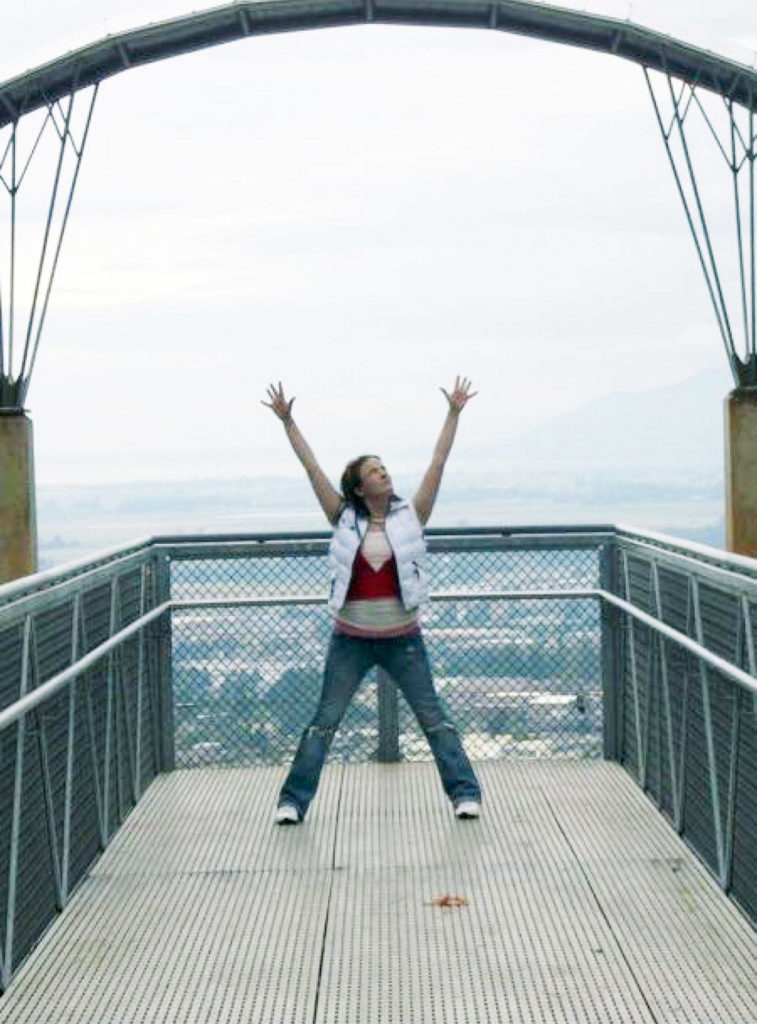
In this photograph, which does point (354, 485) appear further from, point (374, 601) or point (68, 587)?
Answer: point (68, 587)

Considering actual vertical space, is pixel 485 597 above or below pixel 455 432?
below

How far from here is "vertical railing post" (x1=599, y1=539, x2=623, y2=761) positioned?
11617 mm

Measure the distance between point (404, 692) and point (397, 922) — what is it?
2.43 m

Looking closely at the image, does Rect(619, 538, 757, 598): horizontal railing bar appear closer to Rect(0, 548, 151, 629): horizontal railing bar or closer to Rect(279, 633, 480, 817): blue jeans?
Rect(279, 633, 480, 817): blue jeans

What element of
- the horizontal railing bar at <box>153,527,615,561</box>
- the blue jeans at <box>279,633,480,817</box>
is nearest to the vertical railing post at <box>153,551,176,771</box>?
the horizontal railing bar at <box>153,527,615,561</box>

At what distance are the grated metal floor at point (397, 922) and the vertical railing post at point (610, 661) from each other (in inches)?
37.8

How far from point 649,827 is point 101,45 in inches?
525

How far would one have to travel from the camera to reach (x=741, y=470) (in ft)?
65.7

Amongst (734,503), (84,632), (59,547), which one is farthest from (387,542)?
(59,547)

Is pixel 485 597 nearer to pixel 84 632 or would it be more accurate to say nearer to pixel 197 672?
pixel 197 672

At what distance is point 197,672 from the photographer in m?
11.8

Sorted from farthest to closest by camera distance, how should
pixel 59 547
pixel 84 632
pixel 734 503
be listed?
pixel 59 547 → pixel 734 503 → pixel 84 632

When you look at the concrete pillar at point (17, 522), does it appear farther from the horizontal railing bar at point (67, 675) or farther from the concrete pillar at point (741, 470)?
the horizontal railing bar at point (67, 675)

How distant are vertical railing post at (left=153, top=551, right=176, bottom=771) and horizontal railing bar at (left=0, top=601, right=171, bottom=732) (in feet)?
1.25
